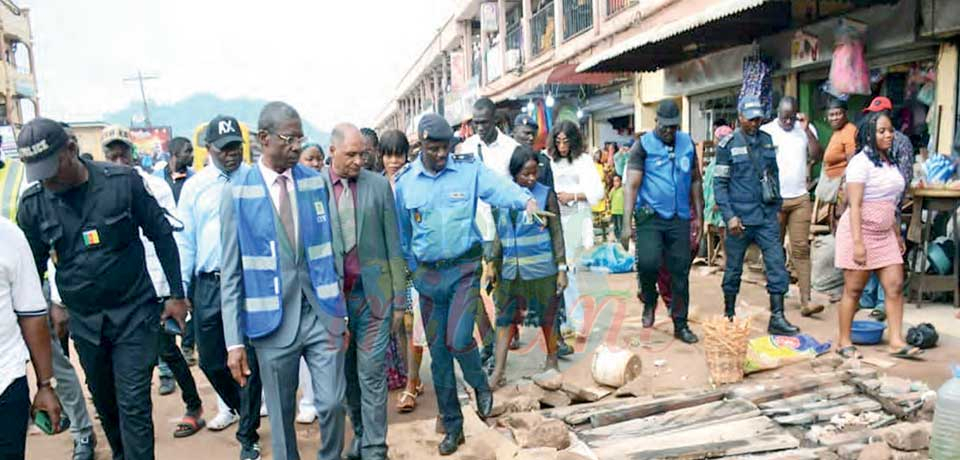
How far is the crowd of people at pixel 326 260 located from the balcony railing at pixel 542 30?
1378 cm

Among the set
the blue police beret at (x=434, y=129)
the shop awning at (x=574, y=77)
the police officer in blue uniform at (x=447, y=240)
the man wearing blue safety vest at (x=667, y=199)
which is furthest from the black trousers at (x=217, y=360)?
the shop awning at (x=574, y=77)

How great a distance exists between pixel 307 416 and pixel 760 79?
7033mm

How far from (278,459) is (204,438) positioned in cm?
144

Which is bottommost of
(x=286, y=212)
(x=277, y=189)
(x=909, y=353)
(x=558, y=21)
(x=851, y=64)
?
(x=909, y=353)

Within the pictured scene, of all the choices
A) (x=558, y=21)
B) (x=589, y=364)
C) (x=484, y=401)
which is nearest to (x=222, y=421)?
(x=484, y=401)

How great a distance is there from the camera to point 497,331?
16.0 feet

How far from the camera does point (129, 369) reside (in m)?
3.32

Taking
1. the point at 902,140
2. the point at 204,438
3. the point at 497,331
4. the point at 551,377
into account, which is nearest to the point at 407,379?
the point at 497,331

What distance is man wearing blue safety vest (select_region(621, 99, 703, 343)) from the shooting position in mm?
5457

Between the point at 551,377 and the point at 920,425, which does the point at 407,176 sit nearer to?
the point at 551,377

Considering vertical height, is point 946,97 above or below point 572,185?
above

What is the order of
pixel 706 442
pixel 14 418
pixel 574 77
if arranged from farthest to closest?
pixel 574 77 → pixel 706 442 → pixel 14 418

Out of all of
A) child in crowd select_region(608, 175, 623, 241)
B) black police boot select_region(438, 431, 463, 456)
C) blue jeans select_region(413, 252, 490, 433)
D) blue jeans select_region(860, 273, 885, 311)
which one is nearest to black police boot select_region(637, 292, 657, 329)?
blue jeans select_region(860, 273, 885, 311)

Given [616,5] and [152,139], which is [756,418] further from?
[152,139]
